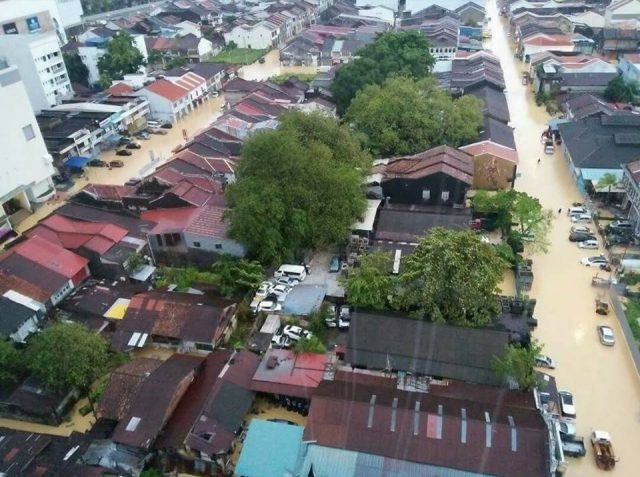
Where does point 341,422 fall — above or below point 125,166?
above

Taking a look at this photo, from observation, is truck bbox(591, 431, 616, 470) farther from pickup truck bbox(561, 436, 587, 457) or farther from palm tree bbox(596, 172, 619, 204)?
palm tree bbox(596, 172, 619, 204)

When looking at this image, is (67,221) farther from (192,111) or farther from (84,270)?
(192,111)

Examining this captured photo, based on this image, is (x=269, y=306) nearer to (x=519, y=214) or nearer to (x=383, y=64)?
(x=519, y=214)

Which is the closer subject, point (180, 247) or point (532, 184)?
point (180, 247)

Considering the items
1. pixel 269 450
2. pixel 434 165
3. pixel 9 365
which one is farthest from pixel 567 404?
pixel 9 365

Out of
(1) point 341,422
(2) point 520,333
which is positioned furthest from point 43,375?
(2) point 520,333

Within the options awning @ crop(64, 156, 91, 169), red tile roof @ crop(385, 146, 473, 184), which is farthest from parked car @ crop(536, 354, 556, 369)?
awning @ crop(64, 156, 91, 169)
